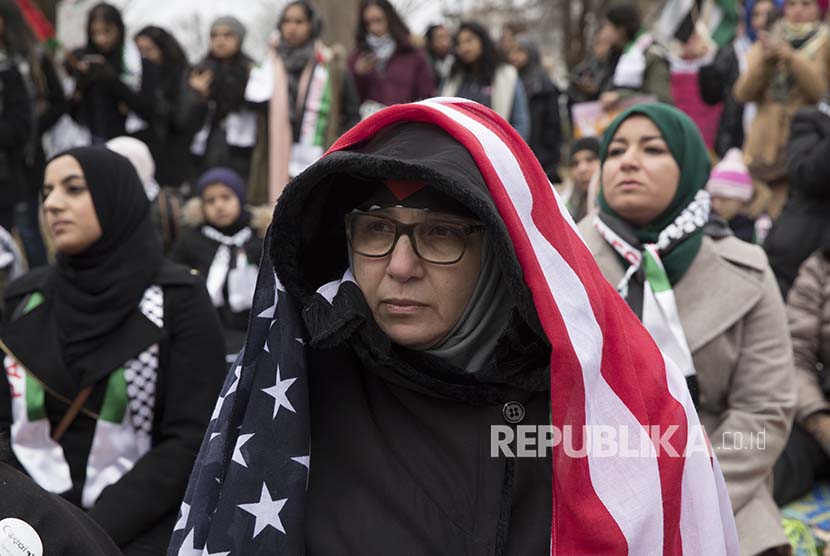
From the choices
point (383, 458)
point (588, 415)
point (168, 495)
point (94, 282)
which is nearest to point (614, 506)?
point (588, 415)

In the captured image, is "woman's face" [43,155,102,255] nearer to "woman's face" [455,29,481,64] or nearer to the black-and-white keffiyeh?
the black-and-white keffiyeh

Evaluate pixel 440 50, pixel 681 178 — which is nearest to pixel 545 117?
pixel 440 50

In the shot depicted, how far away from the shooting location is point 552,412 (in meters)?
2.21

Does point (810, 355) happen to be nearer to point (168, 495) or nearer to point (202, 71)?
point (168, 495)

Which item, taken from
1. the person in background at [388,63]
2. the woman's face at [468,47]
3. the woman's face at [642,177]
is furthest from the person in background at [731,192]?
the woman's face at [642,177]

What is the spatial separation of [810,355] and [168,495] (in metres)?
2.87

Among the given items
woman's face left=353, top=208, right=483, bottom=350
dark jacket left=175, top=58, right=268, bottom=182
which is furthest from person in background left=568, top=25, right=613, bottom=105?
woman's face left=353, top=208, right=483, bottom=350

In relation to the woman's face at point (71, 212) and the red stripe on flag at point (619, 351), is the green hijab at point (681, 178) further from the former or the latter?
the woman's face at point (71, 212)

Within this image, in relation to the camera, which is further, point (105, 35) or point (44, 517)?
point (105, 35)

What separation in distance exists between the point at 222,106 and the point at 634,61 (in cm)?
325

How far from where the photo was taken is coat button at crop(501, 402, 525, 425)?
2.36 metres

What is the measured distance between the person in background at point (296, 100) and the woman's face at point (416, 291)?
6135 millimetres

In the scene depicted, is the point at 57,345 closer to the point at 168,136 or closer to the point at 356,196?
the point at 356,196

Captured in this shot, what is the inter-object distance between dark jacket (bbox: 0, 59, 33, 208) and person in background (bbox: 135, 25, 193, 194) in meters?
1.23
